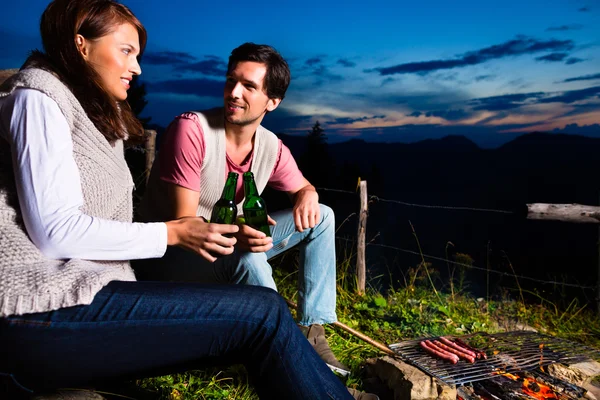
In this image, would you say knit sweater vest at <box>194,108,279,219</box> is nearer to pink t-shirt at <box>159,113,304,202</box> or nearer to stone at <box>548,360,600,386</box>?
pink t-shirt at <box>159,113,304,202</box>

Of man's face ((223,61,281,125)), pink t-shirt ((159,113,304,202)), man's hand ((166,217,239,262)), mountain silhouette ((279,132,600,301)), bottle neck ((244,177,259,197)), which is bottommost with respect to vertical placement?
mountain silhouette ((279,132,600,301))

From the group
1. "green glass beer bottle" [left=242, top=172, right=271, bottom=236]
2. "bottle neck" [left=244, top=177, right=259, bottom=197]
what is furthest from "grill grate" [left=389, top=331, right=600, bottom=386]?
"bottle neck" [left=244, top=177, right=259, bottom=197]

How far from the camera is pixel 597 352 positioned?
3.26 meters

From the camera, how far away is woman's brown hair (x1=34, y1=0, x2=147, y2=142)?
1609mm

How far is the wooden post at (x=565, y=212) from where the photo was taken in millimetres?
4672

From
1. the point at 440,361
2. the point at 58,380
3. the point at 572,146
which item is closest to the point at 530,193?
the point at 572,146

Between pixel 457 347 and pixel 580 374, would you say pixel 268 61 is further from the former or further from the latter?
pixel 580 374

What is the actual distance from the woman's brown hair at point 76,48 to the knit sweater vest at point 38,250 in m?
0.08

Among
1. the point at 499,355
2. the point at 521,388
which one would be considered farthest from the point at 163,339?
the point at 499,355

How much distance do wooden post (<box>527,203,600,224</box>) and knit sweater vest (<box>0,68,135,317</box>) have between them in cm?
395

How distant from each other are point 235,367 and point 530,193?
2960 centimetres

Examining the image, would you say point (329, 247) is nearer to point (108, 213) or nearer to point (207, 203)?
point (207, 203)

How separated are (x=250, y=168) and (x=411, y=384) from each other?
1.39 metres

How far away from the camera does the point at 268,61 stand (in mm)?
2893
